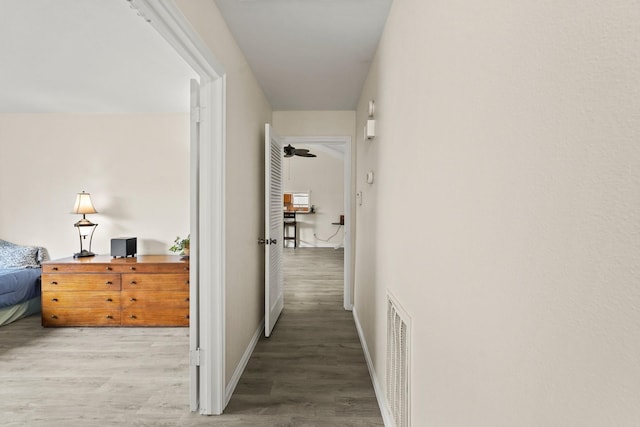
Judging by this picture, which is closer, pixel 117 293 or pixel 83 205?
pixel 117 293

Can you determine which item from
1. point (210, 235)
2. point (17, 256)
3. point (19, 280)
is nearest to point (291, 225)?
point (17, 256)

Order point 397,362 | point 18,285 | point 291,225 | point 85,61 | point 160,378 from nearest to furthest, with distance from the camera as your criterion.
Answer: point 397,362 → point 160,378 → point 85,61 → point 18,285 → point 291,225

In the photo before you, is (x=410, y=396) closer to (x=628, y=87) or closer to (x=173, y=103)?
(x=628, y=87)

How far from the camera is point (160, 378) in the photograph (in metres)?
2.31

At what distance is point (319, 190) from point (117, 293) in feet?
21.7

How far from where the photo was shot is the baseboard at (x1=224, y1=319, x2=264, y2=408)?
6.64ft

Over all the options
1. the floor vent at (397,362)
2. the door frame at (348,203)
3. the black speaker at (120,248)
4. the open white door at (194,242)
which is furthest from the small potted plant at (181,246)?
the floor vent at (397,362)

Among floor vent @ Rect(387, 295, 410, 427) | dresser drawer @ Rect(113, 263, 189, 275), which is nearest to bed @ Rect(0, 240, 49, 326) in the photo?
dresser drawer @ Rect(113, 263, 189, 275)

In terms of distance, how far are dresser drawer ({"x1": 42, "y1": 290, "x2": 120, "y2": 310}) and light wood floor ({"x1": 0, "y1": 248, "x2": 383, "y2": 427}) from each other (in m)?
0.24

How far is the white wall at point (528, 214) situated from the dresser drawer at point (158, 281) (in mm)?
2669

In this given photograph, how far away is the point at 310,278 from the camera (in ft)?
17.6

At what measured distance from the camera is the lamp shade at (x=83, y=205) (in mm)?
3605

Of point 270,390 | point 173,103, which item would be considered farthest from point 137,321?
point 173,103

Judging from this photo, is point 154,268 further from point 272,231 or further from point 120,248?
point 272,231
